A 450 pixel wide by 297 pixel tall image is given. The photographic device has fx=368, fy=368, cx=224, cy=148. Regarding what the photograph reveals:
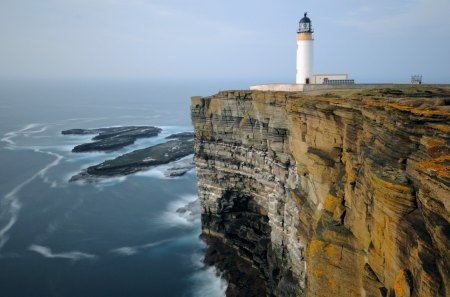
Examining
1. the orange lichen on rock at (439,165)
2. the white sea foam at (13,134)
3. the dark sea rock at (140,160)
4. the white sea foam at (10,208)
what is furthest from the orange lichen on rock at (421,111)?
the white sea foam at (13,134)

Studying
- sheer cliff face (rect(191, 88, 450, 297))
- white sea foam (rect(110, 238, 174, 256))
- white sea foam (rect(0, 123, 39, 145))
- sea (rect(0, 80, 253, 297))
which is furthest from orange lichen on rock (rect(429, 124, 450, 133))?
white sea foam (rect(0, 123, 39, 145))

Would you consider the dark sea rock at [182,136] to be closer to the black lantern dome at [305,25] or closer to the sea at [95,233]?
the sea at [95,233]

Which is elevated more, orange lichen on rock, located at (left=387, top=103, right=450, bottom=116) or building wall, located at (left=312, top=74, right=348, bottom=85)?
building wall, located at (left=312, top=74, right=348, bottom=85)

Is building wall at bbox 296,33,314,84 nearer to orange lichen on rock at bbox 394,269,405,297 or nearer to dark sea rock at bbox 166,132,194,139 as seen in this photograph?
Answer: orange lichen on rock at bbox 394,269,405,297

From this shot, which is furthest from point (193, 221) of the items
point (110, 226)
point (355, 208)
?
point (355, 208)

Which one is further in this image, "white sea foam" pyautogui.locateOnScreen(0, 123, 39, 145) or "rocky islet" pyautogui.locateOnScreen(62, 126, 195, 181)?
"white sea foam" pyautogui.locateOnScreen(0, 123, 39, 145)

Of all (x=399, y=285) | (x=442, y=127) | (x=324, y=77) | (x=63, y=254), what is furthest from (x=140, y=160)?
(x=442, y=127)
